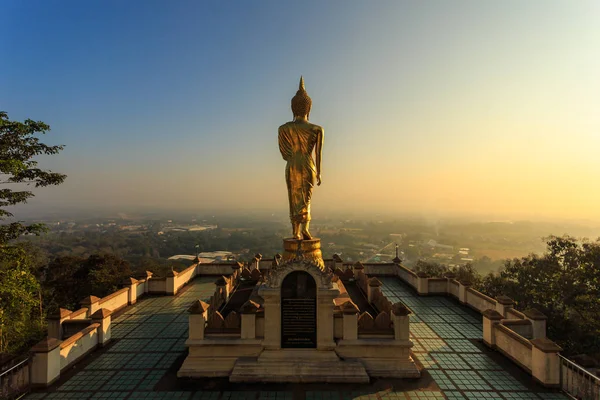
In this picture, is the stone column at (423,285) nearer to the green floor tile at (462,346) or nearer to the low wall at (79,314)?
the green floor tile at (462,346)

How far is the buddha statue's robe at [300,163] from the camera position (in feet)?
43.6

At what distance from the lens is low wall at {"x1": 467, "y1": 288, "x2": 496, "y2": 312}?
14141mm

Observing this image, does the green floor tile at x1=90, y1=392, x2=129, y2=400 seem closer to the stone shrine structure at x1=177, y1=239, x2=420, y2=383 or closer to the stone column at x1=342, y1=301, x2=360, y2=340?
the stone shrine structure at x1=177, y1=239, x2=420, y2=383

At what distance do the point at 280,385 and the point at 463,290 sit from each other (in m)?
11.1

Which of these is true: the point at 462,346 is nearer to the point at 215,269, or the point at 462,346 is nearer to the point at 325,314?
the point at 325,314

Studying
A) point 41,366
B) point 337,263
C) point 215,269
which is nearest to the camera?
point 41,366

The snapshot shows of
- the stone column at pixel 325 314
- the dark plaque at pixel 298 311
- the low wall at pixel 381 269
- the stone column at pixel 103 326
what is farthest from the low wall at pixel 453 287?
the stone column at pixel 103 326

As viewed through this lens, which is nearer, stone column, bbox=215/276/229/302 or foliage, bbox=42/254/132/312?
stone column, bbox=215/276/229/302

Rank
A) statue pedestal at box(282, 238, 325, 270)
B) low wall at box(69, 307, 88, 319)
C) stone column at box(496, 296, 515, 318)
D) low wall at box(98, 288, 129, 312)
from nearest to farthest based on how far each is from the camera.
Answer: low wall at box(69, 307, 88, 319) → statue pedestal at box(282, 238, 325, 270) → stone column at box(496, 296, 515, 318) → low wall at box(98, 288, 129, 312)

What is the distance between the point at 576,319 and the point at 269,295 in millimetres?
16478

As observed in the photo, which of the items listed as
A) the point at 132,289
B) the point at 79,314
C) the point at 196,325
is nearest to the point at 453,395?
the point at 196,325

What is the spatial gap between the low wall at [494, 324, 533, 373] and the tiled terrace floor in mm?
294

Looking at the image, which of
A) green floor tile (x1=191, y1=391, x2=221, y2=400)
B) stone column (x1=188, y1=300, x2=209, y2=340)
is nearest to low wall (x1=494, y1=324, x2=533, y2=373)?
green floor tile (x1=191, y1=391, x2=221, y2=400)

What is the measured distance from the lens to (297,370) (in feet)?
30.2
